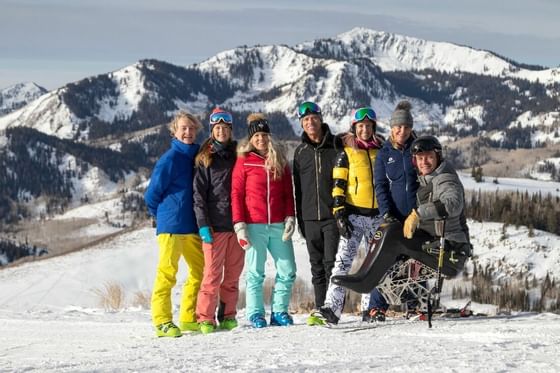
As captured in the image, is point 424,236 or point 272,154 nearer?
point 424,236

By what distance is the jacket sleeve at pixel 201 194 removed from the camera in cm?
734

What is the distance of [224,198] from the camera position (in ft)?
24.7

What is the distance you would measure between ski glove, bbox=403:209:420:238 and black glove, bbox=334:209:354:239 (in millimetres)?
813

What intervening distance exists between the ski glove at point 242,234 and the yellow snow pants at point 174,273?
66cm

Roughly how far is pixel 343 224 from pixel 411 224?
0.90 meters

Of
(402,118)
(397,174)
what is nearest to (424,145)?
(397,174)

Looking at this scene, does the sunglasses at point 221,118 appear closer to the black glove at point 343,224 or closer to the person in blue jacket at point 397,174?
the black glove at point 343,224

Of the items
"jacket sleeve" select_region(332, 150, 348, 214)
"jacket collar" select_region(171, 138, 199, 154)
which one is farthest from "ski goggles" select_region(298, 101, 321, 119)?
"jacket collar" select_region(171, 138, 199, 154)

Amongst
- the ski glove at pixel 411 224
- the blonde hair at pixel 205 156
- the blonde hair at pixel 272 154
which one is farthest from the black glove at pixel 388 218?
the blonde hair at pixel 205 156

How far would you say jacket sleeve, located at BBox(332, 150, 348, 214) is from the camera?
7.05m

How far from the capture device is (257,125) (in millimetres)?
7461

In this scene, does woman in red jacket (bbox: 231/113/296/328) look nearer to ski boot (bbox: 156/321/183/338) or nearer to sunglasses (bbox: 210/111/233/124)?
sunglasses (bbox: 210/111/233/124)

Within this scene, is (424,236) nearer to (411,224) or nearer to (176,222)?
(411,224)

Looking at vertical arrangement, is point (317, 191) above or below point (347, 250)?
above
